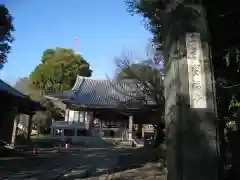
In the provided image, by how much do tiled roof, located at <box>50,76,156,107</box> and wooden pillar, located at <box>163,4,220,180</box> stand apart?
21.4 metres

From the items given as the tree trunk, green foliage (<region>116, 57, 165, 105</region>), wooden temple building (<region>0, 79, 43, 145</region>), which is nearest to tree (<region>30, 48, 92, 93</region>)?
wooden temple building (<region>0, 79, 43, 145</region>)

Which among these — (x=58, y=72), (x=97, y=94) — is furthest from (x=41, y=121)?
(x=58, y=72)

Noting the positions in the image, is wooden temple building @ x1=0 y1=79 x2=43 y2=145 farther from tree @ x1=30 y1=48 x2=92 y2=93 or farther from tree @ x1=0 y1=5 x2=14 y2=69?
tree @ x1=30 y1=48 x2=92 y2=93

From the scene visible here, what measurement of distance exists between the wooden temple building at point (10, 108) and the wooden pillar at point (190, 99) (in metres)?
12.5

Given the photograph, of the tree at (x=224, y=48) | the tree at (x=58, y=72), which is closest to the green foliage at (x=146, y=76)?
the tree at (x=224, y=48)

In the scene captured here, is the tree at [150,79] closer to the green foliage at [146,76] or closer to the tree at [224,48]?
the green foliage at [146,76]

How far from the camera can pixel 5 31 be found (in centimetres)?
1229

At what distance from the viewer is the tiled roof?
29.1 metres

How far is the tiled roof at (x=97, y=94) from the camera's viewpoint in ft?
95.6

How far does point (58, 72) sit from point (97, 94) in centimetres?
1630

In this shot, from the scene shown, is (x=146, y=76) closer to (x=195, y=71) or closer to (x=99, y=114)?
(x=195, y=71)

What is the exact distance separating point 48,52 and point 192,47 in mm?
54869

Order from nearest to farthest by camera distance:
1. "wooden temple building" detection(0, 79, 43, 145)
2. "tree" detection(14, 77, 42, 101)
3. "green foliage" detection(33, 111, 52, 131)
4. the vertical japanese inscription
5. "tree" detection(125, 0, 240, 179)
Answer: the vertical japanese inscription, "tree" detection(125, 0, 240, 179), "wooden temple building" detection(0, 79, 43, 145), "green foliage" detection(33, 111, 52, 131), "tree" detection(14, 77, 42, 101)

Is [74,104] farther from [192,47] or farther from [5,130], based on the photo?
[192,47]
